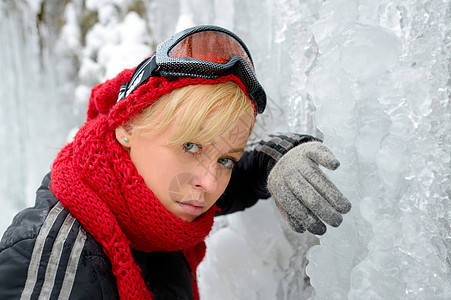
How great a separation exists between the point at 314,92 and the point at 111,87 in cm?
51

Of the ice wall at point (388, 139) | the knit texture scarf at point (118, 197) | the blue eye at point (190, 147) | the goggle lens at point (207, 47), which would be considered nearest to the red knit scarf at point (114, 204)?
the knit texture scarf at point (118, 197)

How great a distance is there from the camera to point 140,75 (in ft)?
3.07

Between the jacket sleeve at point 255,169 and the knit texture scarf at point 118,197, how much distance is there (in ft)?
0.77

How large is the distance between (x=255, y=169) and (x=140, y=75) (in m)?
0.43

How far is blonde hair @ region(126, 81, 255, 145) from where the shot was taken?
2.78 ft

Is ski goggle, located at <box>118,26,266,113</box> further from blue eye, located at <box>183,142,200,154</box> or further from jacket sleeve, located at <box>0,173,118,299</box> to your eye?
jacket sleeve, located at <box>0,173,118,299</box>

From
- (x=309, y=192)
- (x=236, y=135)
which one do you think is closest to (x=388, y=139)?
(x=309, y=192)

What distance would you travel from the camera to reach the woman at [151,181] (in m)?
0.79

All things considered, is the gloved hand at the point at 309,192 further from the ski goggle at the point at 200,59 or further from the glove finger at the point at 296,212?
the ski goggle at the point at 200,59

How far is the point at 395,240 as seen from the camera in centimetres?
77

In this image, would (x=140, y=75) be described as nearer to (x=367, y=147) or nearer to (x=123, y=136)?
(x=123, y=136)

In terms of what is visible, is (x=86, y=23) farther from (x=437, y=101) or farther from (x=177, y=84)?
(x=437, y=101)

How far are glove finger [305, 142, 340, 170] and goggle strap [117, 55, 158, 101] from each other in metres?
0.36

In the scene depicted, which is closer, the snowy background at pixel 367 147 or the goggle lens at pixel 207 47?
the snowy background at pixel 367 147
